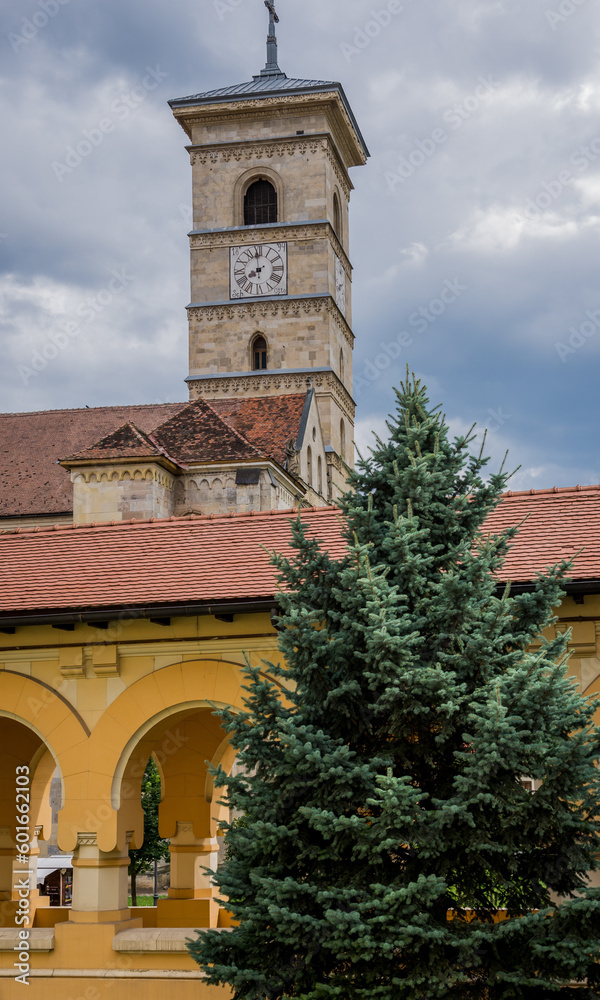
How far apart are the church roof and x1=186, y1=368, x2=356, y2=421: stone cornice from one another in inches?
335

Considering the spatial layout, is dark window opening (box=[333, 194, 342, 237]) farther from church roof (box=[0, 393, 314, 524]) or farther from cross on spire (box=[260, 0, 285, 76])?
church roof (box=[0, 393, 314, 524])

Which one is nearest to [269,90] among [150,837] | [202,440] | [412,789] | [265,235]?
[265,235]

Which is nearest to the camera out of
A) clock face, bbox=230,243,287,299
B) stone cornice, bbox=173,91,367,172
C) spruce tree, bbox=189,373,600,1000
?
spruce tree, bbox=189,373,600,1000

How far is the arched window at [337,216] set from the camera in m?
53.6

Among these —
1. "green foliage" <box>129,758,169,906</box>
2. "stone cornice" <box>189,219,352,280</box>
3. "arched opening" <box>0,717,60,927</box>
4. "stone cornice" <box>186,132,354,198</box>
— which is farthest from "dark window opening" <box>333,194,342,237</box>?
"arched opening" <box>0,717,60,927</box>

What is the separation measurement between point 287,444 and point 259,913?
1164 inches

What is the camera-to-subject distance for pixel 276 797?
8.02 meters

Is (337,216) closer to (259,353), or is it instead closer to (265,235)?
(265,235)

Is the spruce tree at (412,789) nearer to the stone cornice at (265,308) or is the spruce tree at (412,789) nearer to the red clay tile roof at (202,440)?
the red clay tile roof at (202,440)

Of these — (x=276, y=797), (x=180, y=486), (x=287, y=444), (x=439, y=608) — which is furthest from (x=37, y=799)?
(x=287, y=444)

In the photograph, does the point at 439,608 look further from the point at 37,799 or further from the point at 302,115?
the point at 302,115

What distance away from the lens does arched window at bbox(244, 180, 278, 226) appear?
51.6 meters

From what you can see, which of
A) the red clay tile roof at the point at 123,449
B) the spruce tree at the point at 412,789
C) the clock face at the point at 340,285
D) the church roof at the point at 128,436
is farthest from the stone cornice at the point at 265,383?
the spruce tree at the point at 412,789

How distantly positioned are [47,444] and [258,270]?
16088 millimetres
